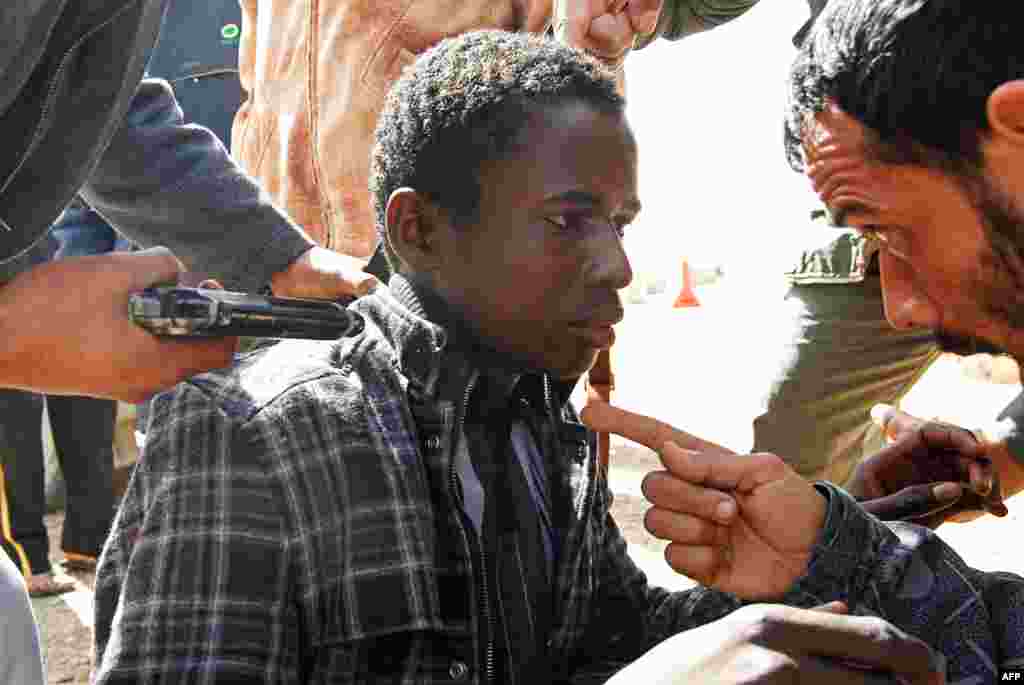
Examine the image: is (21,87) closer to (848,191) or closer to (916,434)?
(848,191)

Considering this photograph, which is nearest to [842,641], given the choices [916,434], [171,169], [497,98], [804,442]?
[497,98]

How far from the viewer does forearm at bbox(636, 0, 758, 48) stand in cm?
359

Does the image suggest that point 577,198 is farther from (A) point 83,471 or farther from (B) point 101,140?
(A) point 83,471

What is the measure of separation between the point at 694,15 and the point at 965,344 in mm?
1890

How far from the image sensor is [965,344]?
2041mm

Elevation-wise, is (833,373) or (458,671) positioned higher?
(833,373)

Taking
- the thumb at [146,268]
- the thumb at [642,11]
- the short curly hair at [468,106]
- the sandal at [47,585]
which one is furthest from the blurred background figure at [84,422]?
the thumb at [146,268]

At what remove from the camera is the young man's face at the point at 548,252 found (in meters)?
1.95

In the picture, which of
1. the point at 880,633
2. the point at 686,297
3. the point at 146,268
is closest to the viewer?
the point at 880,633

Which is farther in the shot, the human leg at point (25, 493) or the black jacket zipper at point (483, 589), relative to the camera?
the human leg at point (25, 493)

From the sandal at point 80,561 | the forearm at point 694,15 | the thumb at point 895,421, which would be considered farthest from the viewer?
the sandal at point 80,561

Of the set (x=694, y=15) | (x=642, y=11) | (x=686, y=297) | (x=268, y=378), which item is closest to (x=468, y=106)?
(x=268, y=378)

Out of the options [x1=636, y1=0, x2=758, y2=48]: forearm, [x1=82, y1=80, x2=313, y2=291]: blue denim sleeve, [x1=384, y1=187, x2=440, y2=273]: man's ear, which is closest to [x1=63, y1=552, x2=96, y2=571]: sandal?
[x1=82, y1=80, x2=313, y2=291]: blue denim sleeve

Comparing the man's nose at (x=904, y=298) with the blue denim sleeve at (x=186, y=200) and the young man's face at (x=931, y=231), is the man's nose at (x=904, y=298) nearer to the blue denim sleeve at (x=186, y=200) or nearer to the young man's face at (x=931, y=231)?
the young man's face at (x=931, y=231)
